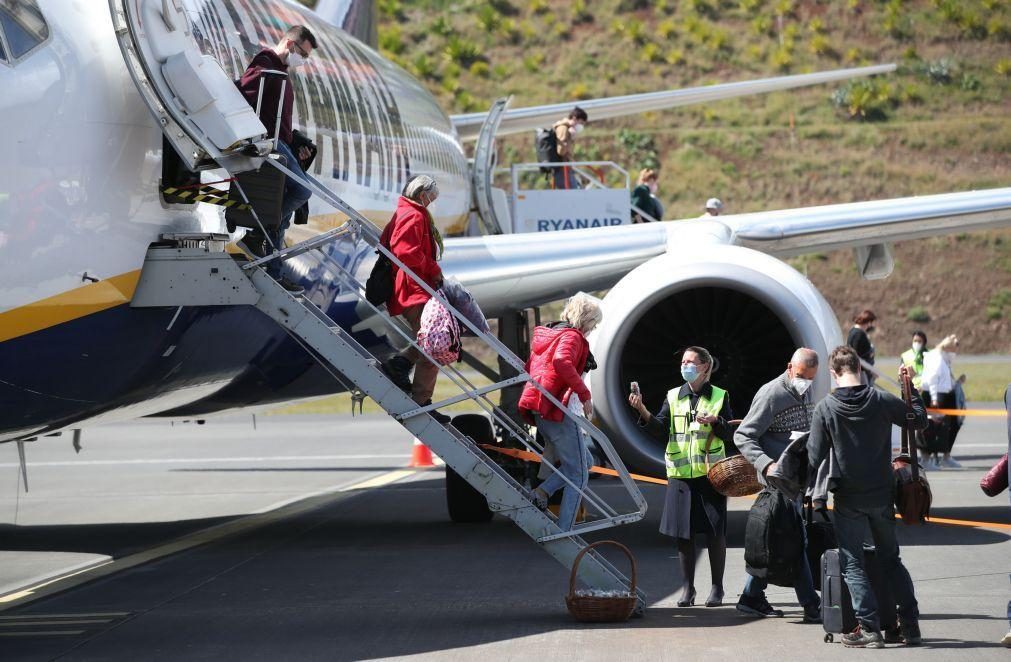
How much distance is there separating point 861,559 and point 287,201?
3.46 m

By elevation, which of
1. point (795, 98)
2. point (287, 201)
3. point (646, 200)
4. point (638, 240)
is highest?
point (795, 98)

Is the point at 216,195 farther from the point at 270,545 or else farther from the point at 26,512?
the point at 26,512

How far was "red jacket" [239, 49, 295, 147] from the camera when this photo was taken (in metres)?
7.50

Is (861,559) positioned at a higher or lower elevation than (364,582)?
higher

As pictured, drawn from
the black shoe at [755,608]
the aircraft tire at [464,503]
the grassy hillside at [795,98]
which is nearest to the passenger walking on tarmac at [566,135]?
the aircraft tire at [464,503]

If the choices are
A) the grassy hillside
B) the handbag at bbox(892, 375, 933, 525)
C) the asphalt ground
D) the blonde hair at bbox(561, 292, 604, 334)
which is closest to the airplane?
the asphalt ground

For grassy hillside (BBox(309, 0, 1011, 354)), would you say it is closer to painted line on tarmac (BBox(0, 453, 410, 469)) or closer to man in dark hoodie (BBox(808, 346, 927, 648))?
painted line on tarmac (BBox(0, 453, 410, 469))

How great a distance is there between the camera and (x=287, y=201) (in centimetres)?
761

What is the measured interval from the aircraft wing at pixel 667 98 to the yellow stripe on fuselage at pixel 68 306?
9196 millimetres

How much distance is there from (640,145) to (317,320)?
43.0 metres

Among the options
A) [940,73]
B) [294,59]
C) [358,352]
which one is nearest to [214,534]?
[358,352]

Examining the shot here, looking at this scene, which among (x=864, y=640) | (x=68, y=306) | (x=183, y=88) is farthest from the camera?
(x=183, y=88)

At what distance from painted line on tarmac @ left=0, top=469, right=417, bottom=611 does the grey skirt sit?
3.81 metres

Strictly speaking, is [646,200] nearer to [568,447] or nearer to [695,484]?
[568,447]
